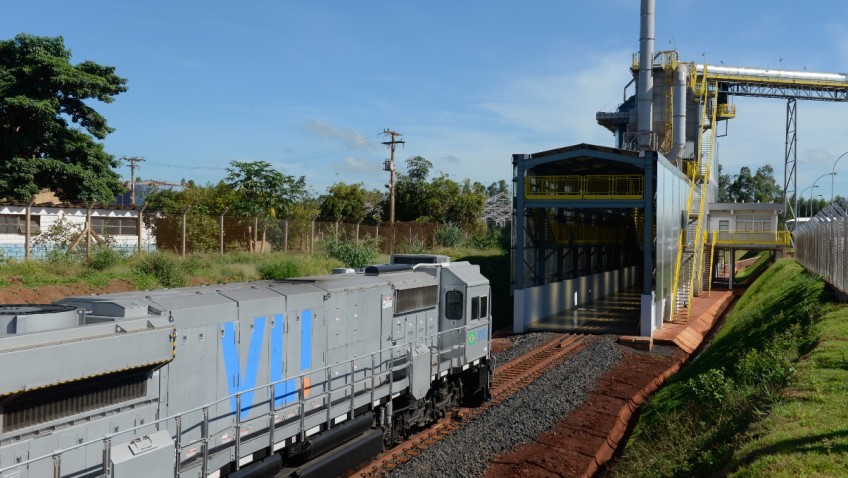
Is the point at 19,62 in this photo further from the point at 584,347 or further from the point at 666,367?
the point at 666,367

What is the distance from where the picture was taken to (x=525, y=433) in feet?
49.4

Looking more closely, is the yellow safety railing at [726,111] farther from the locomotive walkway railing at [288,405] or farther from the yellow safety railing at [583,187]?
the locomotive walkway railing at [288,405]

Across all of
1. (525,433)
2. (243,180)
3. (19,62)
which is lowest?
(525,433)

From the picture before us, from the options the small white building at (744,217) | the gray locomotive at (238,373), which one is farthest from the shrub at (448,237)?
the gray locomotive at (238,373)

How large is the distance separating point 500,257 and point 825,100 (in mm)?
26798

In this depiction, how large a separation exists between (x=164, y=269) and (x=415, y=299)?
12.4 meters

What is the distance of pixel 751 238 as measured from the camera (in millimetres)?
47281

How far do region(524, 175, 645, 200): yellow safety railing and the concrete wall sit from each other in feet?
14.3

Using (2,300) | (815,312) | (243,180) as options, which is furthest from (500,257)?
(2,300)

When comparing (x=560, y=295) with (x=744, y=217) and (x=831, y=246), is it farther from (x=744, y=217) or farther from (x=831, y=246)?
(x=744, y=217)

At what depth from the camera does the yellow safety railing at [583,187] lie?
2880cm

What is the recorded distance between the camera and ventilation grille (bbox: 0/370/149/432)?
7.26 m

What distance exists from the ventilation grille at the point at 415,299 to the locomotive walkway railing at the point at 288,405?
75 cm

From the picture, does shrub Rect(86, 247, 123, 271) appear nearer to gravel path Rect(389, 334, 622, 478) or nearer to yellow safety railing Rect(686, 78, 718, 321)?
gravel path Rect(389, 334, 622, 478)
